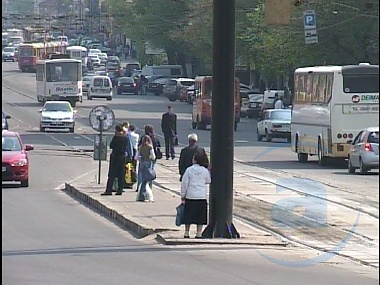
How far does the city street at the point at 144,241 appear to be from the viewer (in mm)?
12016

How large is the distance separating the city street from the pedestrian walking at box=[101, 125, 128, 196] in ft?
3.54

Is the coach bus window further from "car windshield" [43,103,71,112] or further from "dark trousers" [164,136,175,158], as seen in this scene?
"car windshield" [43,103,71,112]

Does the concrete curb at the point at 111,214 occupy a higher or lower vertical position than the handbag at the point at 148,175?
lower

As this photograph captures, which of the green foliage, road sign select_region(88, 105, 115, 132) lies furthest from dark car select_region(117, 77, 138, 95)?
road sign select_region(88, 105, 115, 132)

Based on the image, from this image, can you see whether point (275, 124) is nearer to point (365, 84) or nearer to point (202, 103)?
point (202, 103)

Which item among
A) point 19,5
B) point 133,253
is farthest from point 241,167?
point 19,5

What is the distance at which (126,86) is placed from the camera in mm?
83250

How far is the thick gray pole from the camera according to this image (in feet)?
52.1

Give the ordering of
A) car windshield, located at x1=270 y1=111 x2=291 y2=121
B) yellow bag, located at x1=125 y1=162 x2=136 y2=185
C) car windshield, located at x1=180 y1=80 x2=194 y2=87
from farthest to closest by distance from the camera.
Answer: car windshield, located at x1=180 y1=80 x2=194 y2=87, car windshield, located at x1=270 y1=111 x2=291 y2=121, yellow bag, located at x1=125 y1=162 x2=136 y2=185

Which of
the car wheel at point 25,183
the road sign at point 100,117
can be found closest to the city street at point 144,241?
the car wheel at point 25,183

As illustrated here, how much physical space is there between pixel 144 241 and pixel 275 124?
3012cm

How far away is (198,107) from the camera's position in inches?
2103

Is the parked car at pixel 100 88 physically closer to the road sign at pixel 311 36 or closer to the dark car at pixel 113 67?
the dark car at pixel 113 67

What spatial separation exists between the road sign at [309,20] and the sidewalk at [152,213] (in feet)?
46.4
